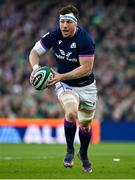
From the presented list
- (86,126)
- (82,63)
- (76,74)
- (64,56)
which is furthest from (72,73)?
(86,126)

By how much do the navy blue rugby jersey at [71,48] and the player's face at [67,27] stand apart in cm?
12

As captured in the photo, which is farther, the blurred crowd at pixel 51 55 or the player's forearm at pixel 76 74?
the blurred crowd at pixel 51 55

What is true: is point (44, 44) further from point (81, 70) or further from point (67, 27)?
point (81, 70)

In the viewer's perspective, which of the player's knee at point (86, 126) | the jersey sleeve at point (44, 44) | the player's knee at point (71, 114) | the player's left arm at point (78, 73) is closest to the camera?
the player's knee at point (71, 114)

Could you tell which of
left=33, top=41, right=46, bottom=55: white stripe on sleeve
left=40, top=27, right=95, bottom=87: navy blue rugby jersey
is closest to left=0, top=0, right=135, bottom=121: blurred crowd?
left=33, top=41, right=46, bottom=55: white stripe on sleeve

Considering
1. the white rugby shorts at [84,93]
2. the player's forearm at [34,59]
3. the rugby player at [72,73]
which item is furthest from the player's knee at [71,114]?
the player's forearm at [34,59]

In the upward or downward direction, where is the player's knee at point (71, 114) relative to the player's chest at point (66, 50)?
downward

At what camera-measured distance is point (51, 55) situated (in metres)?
27.2

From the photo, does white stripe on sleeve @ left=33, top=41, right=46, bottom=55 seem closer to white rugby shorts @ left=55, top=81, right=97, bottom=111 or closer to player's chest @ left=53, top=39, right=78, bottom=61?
player's chest @ left=53, top=39, right=78, bottom=61

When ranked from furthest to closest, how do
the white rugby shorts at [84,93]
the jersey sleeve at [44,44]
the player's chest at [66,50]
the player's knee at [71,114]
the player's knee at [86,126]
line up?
the player's knee at [86,126] → the jersey sleeve at [44,44] → the white rugby shorts at [84,93] → the player's chest at [66,50] → the player's knee at [71,114]

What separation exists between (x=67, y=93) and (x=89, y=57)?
676 mm

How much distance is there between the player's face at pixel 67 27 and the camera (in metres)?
11.3

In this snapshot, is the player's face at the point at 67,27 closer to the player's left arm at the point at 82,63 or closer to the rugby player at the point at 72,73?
the rugby player at the point at 72,73

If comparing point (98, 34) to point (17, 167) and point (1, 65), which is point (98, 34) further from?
point (17, 167)
